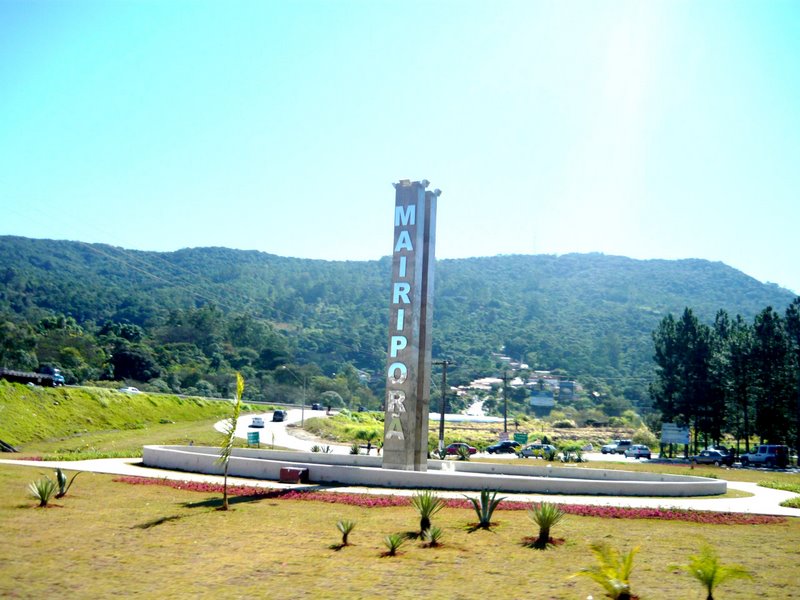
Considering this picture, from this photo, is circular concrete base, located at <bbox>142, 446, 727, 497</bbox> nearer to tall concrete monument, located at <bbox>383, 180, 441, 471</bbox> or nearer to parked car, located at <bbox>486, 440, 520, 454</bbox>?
tall concrete monument, located at <bbox>383, 180, 441, 471</bbox>

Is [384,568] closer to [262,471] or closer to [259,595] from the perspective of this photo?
[259,595]

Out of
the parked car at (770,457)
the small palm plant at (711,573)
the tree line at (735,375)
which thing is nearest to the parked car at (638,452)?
the tree line at (735,375)

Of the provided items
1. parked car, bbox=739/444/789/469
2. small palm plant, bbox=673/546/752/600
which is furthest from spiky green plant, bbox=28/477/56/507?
parked car, bbox=739/444/789/469

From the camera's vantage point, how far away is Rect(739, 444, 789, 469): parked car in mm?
61562

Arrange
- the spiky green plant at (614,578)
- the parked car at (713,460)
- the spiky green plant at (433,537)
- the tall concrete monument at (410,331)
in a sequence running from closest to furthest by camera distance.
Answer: the spiky green plant at (614,578) → the spiky green plant at (433,537) → the tall concrete monument at (410,331) → the parked car at (713,460)

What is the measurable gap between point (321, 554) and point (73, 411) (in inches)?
1890

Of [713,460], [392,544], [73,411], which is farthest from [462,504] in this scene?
[713,460]

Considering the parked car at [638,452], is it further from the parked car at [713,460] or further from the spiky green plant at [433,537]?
the spiky green plant at [433,537]

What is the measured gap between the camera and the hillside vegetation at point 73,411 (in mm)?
49875

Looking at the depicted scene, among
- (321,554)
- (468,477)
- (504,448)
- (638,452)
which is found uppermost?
(468,477)

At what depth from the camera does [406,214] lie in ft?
116

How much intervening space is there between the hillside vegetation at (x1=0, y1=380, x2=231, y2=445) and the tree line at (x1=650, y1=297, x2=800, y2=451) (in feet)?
175

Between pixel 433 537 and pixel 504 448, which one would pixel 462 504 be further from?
pixel 504 448

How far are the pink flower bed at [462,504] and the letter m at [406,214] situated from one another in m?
14.4
